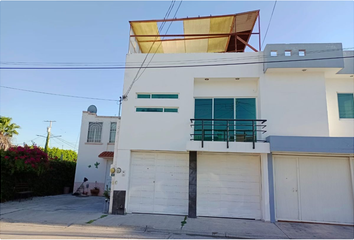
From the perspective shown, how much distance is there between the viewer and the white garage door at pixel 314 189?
9.07 meters

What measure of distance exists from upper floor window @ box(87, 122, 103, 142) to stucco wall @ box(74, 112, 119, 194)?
0.77 feet

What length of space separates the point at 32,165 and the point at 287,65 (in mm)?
13331

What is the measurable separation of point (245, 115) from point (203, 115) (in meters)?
1.84

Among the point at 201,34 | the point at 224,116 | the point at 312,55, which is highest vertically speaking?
the point at 201,34

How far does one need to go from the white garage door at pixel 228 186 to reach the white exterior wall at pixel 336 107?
12.0 ft

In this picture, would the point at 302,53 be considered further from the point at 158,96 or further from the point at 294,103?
the point at 158,96

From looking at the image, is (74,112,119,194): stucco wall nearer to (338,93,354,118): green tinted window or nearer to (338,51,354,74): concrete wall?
(338,93,354,118): green tinted window

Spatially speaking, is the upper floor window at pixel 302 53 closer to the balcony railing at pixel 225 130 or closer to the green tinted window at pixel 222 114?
the balcony railing at pixel 225 130

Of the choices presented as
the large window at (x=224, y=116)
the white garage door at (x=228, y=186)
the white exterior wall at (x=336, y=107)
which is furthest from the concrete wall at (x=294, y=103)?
the white garage door at (x=228, y=186)

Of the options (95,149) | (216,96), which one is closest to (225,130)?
(216,96)

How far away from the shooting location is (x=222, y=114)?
10672mm

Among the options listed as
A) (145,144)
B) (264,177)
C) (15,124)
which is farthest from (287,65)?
(15,124)

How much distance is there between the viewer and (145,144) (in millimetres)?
10227

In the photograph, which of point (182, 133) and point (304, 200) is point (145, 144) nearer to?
point (182, 133)
